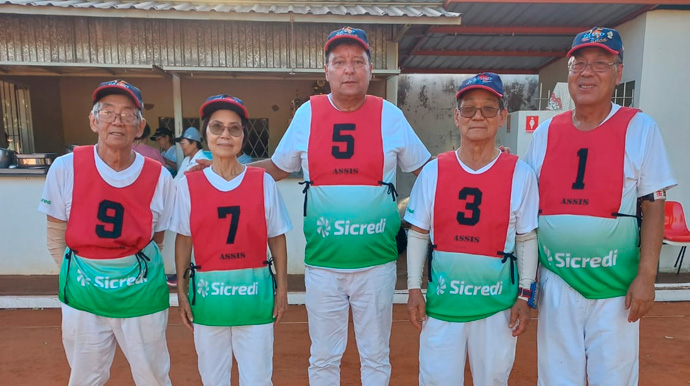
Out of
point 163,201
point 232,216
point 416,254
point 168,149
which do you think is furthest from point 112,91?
point 168,149

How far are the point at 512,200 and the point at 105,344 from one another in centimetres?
230

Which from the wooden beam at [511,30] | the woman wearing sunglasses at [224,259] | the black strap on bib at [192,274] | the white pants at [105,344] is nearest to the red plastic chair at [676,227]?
the wooden beam at [511,30]

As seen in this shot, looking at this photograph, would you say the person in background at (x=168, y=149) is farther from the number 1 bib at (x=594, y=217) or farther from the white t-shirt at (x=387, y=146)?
the number 1 bib at (x=594, y=217)

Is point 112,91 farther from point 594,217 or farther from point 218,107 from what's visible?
point 594,217

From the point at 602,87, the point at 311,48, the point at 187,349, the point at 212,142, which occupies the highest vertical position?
the point at 311,48

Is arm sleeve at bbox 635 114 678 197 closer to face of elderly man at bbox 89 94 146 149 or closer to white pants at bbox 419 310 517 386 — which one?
white pants at bbox 419 310 517 386

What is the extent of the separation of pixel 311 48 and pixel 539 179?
4.26 metres

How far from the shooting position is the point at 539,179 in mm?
2316

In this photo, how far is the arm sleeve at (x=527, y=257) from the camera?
2.21m

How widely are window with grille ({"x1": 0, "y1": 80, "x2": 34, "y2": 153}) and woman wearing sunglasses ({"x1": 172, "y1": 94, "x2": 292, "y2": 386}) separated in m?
6.68

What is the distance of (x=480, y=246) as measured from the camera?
220cm

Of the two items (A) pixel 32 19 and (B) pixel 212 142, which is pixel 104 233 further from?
(A) pixel 32 19

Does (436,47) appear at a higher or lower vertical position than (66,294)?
higher

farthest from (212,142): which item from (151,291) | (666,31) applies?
(666,31)
